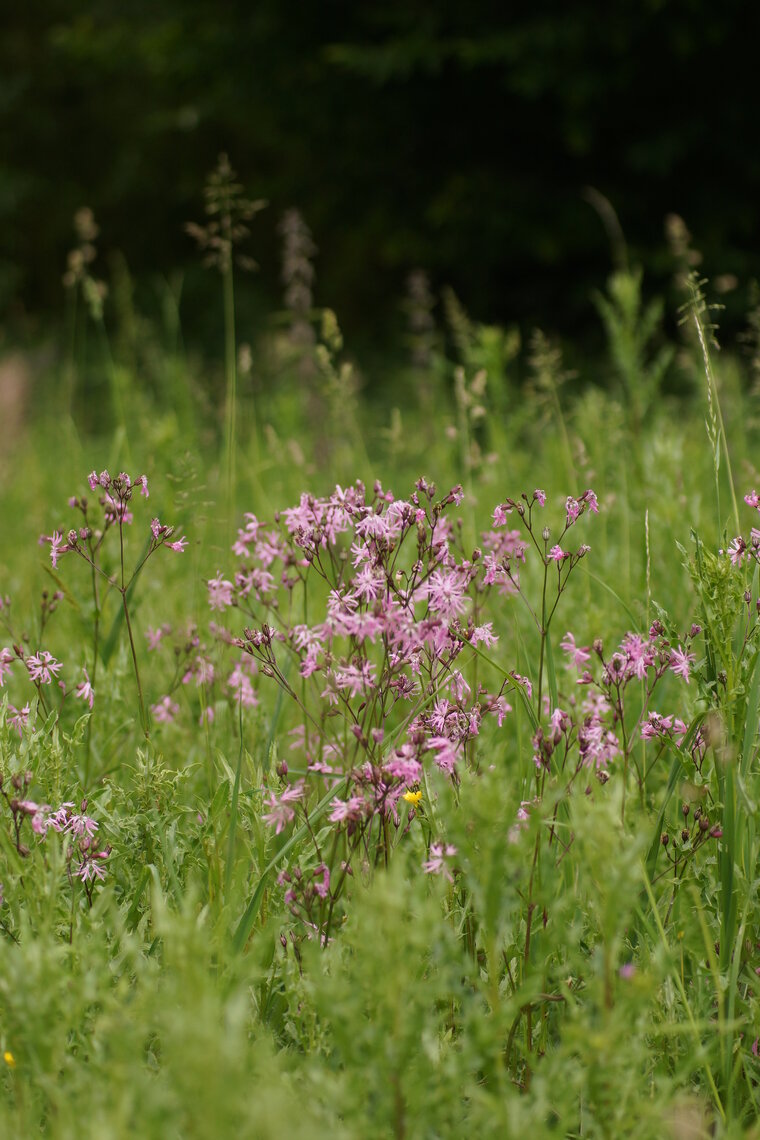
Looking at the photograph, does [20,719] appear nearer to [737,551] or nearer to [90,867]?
[90,867]

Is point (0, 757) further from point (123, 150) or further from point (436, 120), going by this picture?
point (123, 150)

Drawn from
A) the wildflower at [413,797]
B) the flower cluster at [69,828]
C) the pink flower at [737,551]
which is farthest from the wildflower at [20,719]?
the pink flower at [737,551]

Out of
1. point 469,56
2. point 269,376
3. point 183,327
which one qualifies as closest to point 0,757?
point 469,56

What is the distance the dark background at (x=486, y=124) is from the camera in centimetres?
749

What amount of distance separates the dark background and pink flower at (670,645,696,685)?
6.41 m

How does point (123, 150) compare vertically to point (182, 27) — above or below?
above

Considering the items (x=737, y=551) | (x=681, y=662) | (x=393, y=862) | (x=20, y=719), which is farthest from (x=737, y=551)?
(x=20, y=719)

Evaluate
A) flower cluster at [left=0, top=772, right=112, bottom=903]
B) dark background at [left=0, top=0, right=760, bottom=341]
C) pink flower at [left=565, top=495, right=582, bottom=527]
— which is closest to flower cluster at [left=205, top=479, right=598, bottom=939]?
pink flower at [left=565, top=495, right=582, bottom=527]

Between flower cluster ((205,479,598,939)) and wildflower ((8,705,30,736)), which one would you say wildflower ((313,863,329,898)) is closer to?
flower cluster ((205,479,598,939))

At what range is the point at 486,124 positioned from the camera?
8.61 meters

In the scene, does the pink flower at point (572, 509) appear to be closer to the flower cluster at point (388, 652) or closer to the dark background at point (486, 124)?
the flower cluster at point (388, 652)

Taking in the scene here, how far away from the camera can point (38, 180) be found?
571 inches

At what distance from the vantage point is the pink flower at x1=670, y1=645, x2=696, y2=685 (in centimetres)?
171

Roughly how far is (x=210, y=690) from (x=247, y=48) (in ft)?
26.2
